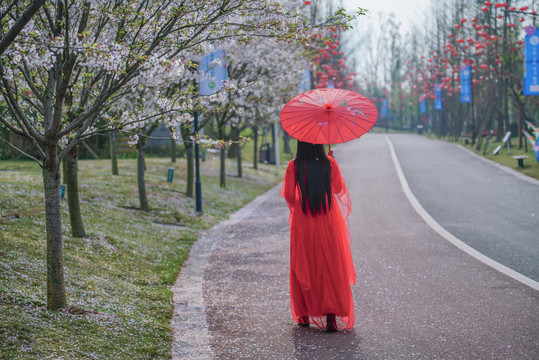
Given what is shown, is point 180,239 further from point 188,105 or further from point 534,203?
point 534,203

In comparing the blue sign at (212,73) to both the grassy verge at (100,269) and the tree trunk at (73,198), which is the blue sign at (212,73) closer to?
the grassy verge at (100,269)

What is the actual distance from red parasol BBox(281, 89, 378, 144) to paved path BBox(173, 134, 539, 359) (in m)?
1.92

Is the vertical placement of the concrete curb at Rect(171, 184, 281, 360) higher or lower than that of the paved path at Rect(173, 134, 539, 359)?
lower

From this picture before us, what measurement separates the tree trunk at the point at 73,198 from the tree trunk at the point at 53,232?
4.10 metres

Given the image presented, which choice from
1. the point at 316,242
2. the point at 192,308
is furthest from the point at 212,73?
the point at 316,242

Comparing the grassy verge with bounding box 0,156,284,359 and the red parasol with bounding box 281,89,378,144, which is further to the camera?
the red parasol with bounding box 281,89,378,144

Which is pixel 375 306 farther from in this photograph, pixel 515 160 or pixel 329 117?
pixel 515 160

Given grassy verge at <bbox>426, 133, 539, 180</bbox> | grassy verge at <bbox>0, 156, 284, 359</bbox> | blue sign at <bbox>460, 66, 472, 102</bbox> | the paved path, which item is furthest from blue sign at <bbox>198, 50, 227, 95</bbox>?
blue sign at <bbox>460, 66, 472, 102</bbox>

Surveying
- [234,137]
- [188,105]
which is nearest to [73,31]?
[188,105]

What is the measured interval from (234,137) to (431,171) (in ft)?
27.0

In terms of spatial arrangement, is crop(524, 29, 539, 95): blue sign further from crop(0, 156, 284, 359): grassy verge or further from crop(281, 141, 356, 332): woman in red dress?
crop(281, 141, 356, 332): woman in red dress

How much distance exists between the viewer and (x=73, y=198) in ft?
35.0

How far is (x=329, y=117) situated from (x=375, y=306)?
2233 millimetres

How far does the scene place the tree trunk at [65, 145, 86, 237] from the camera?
34.5 feet
